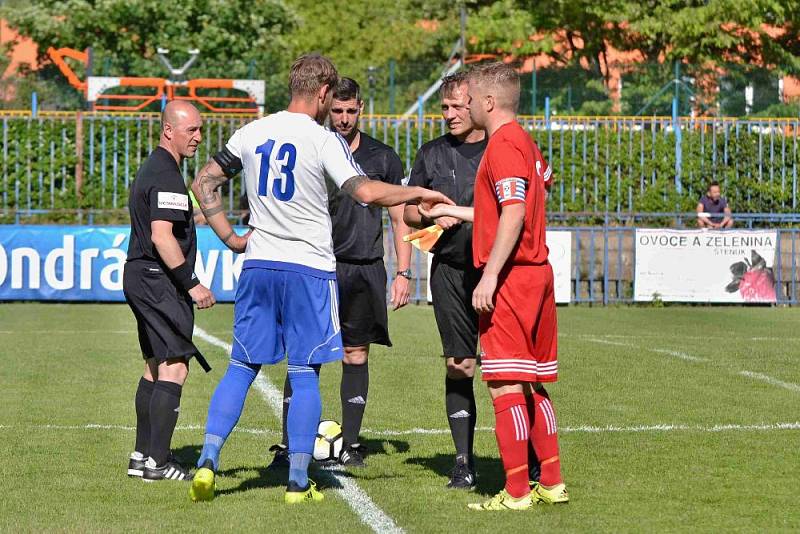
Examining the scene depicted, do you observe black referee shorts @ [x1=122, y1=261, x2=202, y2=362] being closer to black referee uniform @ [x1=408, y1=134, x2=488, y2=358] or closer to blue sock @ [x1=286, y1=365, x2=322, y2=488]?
blue sock @ [x1=286, y1=365, x2=322, y2=488]

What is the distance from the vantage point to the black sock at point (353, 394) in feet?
26.6

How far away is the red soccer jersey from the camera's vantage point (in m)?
6.38

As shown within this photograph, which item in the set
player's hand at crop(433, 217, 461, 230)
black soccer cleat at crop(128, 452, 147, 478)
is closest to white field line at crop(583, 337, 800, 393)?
player's hand at crop(433, 217, 461, 230)

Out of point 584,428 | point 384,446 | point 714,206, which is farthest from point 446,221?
point 714,206

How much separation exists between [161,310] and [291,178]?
1191mm

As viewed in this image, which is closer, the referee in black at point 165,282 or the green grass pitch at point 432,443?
the green grass pitch at point 432,443

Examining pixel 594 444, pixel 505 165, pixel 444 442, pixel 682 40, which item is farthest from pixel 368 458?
pixel 682 40

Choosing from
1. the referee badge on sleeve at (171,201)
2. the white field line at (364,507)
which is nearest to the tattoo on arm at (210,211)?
the referee badge on sleeve at (171,201)

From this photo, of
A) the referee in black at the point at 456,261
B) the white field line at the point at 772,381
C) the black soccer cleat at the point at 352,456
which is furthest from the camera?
the white field line at the point at 772,381

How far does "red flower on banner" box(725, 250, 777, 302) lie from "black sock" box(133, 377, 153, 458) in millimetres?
14393

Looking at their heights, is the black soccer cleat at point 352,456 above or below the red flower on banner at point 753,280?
below

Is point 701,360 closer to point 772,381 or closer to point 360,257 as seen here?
point 772,381

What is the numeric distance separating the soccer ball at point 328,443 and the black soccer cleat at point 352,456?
4 cm

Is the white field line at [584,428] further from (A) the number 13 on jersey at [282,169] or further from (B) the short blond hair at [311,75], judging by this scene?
(B) the short blond hair at [311,75]
